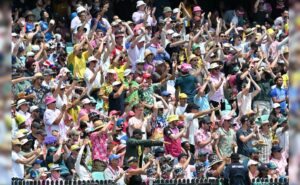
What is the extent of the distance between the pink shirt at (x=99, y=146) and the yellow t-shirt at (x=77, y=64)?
2480 mm

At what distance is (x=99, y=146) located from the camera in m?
14.7

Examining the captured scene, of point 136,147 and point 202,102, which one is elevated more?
point 202,102

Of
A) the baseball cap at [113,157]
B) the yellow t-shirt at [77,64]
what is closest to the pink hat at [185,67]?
the yellow t-shirt at [77,64]

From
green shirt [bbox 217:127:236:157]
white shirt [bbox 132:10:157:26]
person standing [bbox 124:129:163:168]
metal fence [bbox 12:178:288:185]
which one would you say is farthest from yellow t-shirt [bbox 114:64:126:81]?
metal fence [bbox 12:178:288:185]

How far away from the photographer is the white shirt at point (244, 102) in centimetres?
1795

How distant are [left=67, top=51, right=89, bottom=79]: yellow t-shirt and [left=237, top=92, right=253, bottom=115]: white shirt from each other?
112 inches

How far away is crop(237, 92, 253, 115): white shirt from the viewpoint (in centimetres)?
→ 1795

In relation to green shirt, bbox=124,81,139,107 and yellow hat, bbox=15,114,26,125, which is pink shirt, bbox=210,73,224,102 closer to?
green shirt, bbox=124,81,139,107

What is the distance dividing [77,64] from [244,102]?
3.05 meters

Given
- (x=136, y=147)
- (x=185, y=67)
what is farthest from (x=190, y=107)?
(x=136, y=147)

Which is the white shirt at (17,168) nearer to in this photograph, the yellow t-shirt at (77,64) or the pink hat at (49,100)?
the pink hat at (49,100)

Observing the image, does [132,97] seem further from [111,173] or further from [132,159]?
[111,173]

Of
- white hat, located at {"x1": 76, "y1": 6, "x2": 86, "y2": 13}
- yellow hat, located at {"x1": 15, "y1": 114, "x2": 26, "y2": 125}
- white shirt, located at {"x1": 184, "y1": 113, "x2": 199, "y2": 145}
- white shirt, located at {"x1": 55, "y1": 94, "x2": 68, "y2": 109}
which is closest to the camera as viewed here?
yellow hat, located at {"x1": 15, "y1": 114, "x2": 26, "y2": 125}

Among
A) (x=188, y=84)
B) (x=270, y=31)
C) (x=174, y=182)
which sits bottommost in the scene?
(x=174, y=182)
